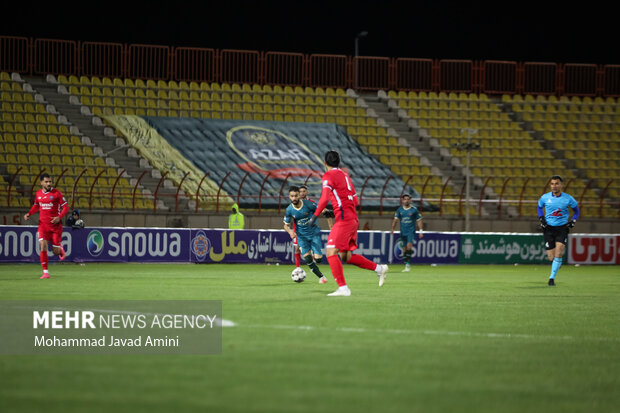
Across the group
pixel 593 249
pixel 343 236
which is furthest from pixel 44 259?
pixel 593 249

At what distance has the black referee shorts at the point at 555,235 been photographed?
18172 mm

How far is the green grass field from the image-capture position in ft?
18.8

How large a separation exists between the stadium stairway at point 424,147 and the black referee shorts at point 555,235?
19496 mm

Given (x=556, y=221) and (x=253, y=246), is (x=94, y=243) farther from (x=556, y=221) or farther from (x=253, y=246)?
(x=556, y=221)

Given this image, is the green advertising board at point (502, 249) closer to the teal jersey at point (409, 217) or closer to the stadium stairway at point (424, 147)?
the teal jersey at point (409, 217)

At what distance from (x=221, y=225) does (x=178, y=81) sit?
39.4ft

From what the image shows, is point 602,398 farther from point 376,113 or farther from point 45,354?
point 376,113

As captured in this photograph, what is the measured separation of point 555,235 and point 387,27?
3104 centimetres

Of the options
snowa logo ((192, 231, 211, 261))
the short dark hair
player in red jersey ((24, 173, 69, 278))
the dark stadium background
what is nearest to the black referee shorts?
the short dark hair

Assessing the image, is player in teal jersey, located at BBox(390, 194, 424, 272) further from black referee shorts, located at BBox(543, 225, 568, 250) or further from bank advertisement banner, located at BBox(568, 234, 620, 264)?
bank advertisement banner, located at BBox(568, 234, 620, 264)

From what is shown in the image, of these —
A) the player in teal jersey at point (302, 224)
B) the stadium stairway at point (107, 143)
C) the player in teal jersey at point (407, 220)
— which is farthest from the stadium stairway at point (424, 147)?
the player in teal jersey at point (302, 224)

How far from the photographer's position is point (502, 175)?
131ft

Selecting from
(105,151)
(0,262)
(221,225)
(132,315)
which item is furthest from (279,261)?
(132,315)

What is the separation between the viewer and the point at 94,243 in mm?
25672
